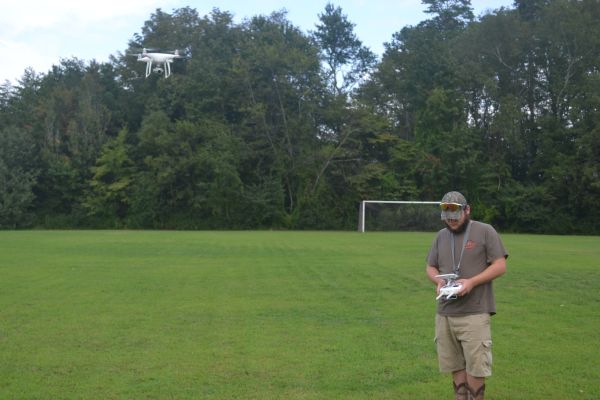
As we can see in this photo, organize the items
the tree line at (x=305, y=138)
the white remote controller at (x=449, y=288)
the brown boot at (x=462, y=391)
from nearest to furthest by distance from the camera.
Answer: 1. the white remote controller at (x=449, y=288)
2. the brown boot at (x=462, y=391)
3. the tree line at (x=305, y=138)

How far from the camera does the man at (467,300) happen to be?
5.36 m

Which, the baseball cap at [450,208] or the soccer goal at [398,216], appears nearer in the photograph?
the baseball cap at [450,208]

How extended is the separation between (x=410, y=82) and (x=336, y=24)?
15.6 meters

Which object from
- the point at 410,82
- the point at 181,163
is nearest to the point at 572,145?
the point at 410,82

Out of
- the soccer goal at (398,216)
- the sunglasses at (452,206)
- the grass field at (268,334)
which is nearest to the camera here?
the sunglasses at (452,206)

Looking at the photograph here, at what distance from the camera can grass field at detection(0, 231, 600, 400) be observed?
671 centimetres

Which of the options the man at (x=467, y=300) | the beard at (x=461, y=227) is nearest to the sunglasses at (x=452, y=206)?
the man at (x=467, y=300)

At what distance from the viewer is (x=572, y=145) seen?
174 feet

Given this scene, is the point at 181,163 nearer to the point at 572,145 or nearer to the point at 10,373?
the point at 572,145

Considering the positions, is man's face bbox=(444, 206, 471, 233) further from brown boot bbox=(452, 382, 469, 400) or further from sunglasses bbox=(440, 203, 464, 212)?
brown boot bbox=(452, 382, 469, 400)

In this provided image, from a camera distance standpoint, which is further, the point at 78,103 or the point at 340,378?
the point at 78,103

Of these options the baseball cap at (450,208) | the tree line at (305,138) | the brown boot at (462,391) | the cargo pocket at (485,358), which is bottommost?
the brown boot at (462,391)

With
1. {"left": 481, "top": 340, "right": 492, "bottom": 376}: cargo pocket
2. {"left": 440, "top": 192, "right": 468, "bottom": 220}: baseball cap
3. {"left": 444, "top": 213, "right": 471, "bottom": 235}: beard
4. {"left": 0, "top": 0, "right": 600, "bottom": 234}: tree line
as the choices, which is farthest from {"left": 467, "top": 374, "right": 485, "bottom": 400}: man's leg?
{"left": 0, "top": 0, "right": 600, "bottom": 234}: tree line

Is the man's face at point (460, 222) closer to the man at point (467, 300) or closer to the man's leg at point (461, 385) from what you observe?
the man at point (467, 300)
